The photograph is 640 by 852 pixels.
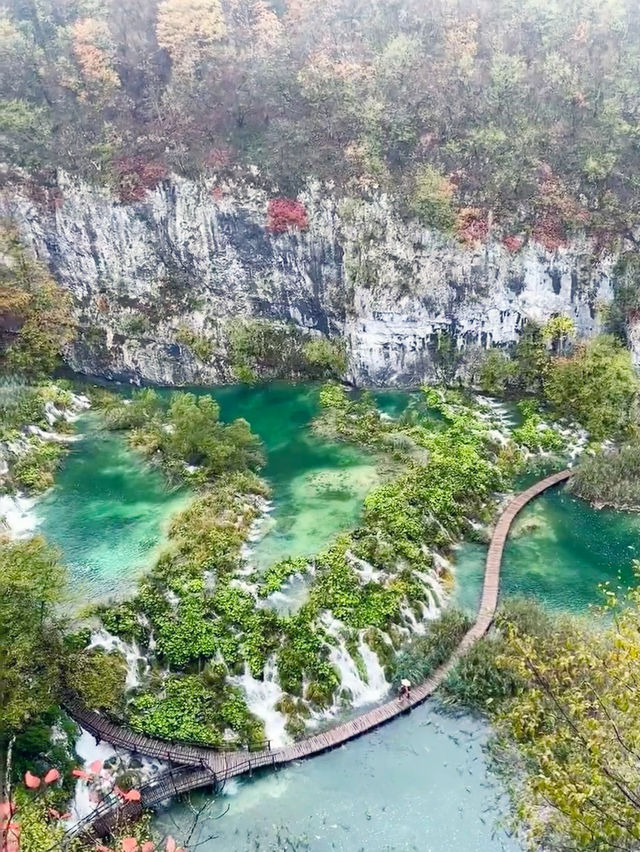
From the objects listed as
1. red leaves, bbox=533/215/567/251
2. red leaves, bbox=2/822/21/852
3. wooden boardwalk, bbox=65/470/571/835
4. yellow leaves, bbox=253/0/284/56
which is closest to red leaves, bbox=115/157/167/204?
yellow leaves, bbox=253/0/284/56

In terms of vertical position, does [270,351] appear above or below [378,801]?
above

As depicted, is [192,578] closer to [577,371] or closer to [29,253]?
[577,371]

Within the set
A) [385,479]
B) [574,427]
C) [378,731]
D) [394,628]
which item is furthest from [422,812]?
[574,427]

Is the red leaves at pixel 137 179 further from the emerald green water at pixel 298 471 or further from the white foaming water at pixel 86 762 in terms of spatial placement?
the white foaming water at pixel 86 762

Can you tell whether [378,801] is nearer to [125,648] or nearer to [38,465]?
[125,648]

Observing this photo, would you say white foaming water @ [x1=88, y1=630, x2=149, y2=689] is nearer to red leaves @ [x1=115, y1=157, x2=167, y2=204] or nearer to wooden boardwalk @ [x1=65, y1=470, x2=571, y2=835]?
Result: wooden boardwalk @ [x1=65, y1=470, x2=571, y2=835]

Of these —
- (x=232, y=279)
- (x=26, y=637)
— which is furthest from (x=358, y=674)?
(x=232, y=279)
